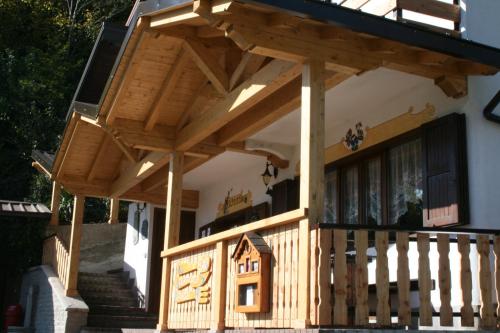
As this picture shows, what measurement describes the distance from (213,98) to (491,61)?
3997 millimetres

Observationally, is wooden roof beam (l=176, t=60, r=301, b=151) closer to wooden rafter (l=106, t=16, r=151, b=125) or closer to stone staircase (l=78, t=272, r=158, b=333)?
wooden rafter (l=106, t=16, r=151, b=125)

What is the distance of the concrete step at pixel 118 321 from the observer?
1403cm

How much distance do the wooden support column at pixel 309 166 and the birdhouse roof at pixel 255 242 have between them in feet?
2.13

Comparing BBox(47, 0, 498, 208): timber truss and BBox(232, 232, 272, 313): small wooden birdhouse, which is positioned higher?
BBox(47, 0, 498, 208): timber truss

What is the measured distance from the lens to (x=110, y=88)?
986cm

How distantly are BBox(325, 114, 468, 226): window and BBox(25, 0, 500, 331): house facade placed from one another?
2cm

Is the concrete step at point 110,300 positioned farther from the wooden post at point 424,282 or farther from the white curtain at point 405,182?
the wooden post at point 424,282

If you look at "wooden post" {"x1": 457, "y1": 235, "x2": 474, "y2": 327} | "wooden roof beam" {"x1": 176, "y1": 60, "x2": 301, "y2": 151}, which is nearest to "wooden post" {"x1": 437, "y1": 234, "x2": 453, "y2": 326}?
"wooden post" {"x1": 457, "y1": 235, "x2": 474, "y2": 327}

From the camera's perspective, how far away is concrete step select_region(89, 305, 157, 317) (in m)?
14.7

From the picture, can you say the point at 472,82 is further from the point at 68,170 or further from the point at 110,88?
the point at 68,170

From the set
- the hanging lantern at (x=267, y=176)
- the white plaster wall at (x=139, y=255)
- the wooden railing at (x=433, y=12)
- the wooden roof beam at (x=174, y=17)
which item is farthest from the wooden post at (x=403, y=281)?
the white plaster wall at (x=139, y=255)

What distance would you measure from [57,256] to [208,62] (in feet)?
30.6

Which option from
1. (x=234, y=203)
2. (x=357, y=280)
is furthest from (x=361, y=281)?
(x=234, y=203)

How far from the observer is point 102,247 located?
72.3 ft
